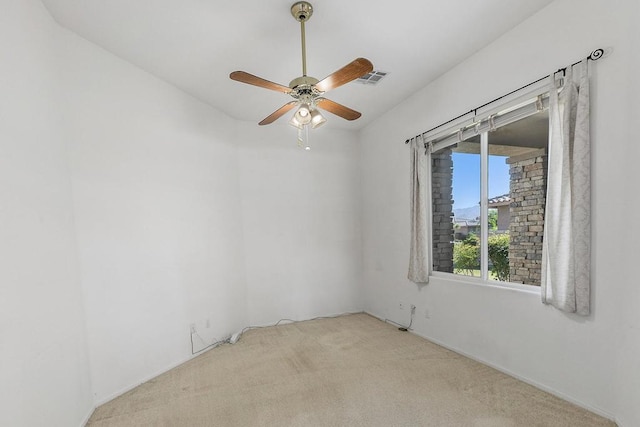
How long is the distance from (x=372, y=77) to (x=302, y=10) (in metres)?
1.30

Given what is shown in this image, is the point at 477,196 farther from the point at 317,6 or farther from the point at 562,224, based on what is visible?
the point at 317,6

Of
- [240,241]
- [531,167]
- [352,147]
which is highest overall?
[352,147]

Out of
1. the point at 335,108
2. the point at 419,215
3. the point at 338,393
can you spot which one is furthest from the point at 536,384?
the point at 335,108

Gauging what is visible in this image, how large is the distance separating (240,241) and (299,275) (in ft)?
3.49

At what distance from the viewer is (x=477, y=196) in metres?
3.02

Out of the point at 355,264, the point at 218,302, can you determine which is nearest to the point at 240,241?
the point at 218,302

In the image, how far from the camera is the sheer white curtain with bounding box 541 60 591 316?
6.54ft

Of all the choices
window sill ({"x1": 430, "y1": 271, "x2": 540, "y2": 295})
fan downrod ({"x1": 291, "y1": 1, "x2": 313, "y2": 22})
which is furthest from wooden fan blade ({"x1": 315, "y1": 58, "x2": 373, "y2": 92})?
window sill ({"x1": 430, "y1": 271, "x2": 540, "y2": 295})

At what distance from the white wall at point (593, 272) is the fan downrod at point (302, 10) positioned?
5.67 ft

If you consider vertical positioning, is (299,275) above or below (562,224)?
below

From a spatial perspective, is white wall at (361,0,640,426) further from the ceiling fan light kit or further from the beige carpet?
the ceiling fan light kit

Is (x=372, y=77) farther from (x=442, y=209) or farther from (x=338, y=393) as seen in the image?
(x=338, y=393)

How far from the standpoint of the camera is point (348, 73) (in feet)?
6.30

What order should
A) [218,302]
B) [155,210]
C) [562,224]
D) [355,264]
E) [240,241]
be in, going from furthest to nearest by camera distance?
[355,264], [240,241], [218,302], [155,210], [562,224]
